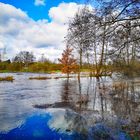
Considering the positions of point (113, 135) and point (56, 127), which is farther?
point (56, 127)

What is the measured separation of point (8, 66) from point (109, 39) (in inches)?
3710

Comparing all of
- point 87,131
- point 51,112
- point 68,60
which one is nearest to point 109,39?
point 87,131

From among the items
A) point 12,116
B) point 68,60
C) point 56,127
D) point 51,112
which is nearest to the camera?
point 56,127

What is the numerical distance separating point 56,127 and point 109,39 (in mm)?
3274

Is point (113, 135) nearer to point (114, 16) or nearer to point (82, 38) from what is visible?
point (82, 38)

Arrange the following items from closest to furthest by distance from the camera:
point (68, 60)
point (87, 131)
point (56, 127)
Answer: point (87, 131), point (56, 127), point (68, 60)

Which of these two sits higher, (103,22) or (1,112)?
(103,22)

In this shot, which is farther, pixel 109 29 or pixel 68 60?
pixel 68 60

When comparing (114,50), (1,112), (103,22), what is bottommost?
(1,112)

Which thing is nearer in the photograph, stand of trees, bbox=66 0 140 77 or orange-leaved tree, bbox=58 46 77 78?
stand of trees, bbox=66 0 140 77

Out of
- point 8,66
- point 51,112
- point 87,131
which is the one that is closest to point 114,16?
point 87,131

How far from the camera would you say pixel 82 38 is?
9.18 meters

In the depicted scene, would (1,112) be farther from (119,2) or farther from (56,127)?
(119,2)

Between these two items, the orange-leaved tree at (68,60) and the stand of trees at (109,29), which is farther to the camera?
the orange-leaved tree at (68,60)
